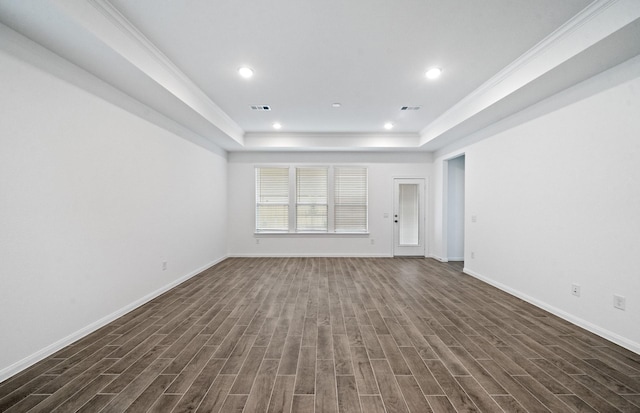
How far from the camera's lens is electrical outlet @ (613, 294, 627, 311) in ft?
8.03

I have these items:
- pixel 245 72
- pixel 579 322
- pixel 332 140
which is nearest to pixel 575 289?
pixel 579 322

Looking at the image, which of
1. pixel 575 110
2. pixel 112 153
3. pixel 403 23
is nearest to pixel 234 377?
pixel 112 153

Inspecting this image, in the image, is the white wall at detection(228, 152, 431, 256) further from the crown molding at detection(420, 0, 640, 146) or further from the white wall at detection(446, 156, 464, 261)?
the crown molding at detection(420, 0, 640, 146)

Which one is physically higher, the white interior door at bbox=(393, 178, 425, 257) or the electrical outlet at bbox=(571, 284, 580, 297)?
the white interior door at bbox=(393, 178, 425, 257)

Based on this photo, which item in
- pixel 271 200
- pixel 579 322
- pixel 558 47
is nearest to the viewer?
pixel 558 47

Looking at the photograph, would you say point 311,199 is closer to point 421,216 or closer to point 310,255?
point 310,255

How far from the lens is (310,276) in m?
4.84

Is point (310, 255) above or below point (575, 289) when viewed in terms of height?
below

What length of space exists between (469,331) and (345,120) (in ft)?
13.5

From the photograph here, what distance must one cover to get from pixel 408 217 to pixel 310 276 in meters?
3.45

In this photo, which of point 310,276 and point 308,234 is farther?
point 308,234

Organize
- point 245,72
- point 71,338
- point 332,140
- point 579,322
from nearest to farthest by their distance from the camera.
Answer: point 71,338
point 579,322
point 245,72
point 332,140

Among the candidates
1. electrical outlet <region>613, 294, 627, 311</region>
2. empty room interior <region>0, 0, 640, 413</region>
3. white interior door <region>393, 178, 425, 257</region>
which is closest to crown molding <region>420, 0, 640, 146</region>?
empty room interior <region>0, 0, 640, 413</region>

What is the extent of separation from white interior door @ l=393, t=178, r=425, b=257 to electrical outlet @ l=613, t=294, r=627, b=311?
4262 mm
